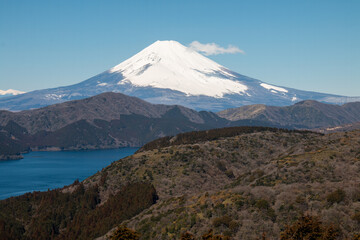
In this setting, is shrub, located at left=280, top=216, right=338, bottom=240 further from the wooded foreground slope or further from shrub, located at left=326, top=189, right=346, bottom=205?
shrub, located at left=326, top=189, right=346, bottom=205

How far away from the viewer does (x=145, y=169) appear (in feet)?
479

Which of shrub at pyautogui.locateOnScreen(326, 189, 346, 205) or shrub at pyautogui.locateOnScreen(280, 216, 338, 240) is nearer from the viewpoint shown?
shrub at pyautogui.locateOnScreen(280, 216, 338, 240)

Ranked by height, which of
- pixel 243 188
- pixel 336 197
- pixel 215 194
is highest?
pixel 336 197

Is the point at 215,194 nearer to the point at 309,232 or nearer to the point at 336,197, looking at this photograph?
the point at 336,197

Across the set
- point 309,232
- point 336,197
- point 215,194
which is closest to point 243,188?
point 215,194

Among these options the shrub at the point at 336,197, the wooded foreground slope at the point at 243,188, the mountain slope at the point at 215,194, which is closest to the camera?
the wooded foreground slope at the point at 243,188

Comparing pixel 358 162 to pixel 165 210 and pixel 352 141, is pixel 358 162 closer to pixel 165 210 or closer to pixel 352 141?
pixel 352 141

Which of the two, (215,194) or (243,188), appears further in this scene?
(215,194)

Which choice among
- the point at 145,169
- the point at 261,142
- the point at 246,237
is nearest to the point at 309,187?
the point at 246,237

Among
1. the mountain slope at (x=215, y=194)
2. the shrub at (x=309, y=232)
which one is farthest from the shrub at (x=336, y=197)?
the shrub at (x=309, y=232)

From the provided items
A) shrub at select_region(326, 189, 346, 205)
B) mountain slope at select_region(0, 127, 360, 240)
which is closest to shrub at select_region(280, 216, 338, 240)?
mountain slope at select_region(0, 127, 360, 240)

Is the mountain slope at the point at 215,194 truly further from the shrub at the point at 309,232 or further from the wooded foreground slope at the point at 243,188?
the shrub at the point at 309,232

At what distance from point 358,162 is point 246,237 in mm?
47225

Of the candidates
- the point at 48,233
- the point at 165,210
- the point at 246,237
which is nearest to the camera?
the point at 246,237
